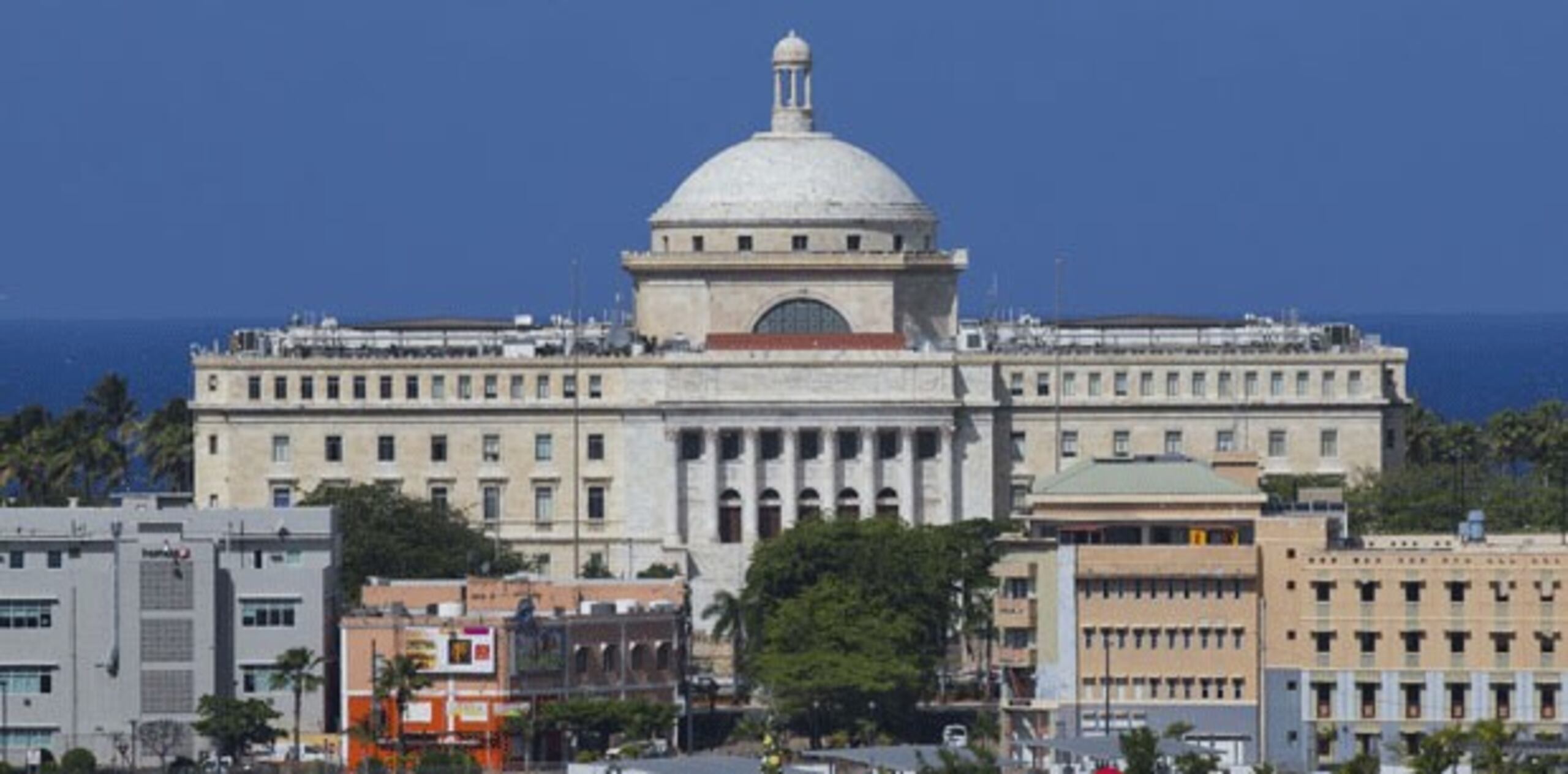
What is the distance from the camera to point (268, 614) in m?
154

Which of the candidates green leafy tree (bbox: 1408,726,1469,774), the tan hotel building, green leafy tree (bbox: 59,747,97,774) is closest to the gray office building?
green leafy tree (bbox: 59,747,97,774)

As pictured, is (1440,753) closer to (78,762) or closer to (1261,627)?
(1261,627)

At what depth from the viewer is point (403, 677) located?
5876 inches

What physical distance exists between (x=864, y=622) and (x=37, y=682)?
19190mm

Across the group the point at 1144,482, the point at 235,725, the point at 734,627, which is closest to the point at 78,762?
the point at 235,725

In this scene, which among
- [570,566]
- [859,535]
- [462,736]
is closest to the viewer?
[462,736]

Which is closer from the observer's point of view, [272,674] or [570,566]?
[272,674]

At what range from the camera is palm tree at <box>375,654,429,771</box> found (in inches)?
5866

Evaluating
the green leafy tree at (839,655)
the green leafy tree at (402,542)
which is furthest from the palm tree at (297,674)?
the green leafy tree at (402,542)

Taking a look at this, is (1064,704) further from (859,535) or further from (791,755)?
(859,535)

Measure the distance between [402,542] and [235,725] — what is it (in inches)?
1142

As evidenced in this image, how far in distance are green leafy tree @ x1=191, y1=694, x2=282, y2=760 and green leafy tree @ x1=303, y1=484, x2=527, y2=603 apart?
54.8 feet

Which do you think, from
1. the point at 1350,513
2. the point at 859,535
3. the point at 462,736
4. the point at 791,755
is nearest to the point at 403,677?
the point at 462,736

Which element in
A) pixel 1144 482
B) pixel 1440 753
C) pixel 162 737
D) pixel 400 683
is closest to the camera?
pixel 1440 753
